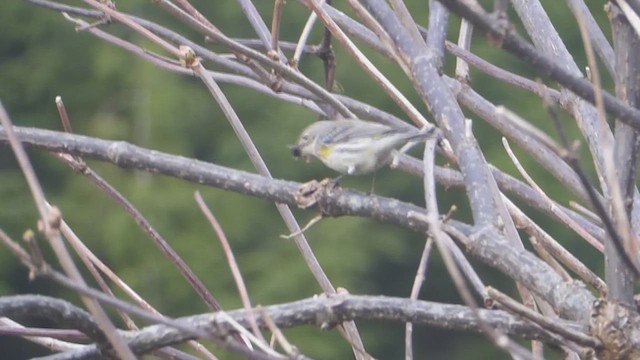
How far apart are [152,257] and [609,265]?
7230 millimetres

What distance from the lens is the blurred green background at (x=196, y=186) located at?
26.9 feet

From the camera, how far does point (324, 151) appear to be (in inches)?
108

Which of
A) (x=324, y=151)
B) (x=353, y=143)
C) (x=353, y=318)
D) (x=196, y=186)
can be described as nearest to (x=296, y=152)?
(x=324, y=151)

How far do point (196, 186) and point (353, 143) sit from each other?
5.79 m

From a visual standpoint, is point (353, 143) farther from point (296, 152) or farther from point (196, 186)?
point (196, 186)

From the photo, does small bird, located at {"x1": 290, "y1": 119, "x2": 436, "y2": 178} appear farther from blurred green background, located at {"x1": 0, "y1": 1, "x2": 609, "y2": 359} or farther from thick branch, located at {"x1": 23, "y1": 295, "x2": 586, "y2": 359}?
blurred green background, located at {"x1": 0, "y1": 1, "x2": 609, "y2": 359}

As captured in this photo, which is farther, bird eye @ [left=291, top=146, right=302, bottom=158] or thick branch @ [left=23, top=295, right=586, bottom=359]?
bird eye @ [left=291, top=146, right=302, bottom=158]

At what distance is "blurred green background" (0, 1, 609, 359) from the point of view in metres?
8.20

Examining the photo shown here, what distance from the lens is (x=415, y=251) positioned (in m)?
9.18

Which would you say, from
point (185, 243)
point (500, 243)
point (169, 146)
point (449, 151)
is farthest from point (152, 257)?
point (500, 243)

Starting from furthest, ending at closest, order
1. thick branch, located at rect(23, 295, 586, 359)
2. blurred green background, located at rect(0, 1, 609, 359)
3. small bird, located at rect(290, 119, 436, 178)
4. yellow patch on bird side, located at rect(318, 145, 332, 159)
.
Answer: blurred green background, located at rect(0, 1, 609, 359) → yellow patch on bird side, located at rect(318, 145, 332, 159) → small bird, located at rect(290, 119, 436, 178) → thick branch, located at rect(23, 295, 586, 359)

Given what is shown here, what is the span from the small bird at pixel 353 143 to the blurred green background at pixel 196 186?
16.4 feet

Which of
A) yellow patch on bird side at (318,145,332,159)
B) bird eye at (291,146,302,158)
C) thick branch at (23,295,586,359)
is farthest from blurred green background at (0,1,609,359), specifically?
thick branch at (23,295,586,359)

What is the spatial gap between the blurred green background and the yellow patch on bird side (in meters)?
5.08
